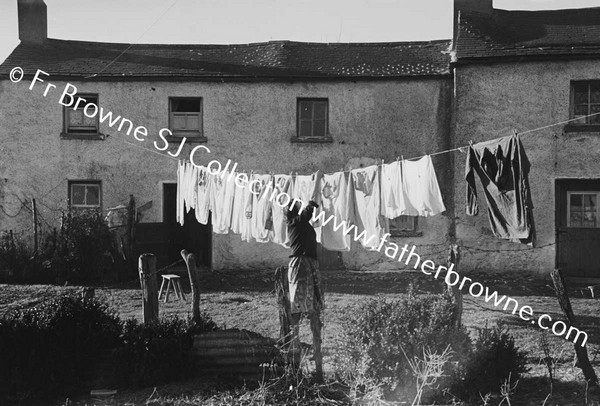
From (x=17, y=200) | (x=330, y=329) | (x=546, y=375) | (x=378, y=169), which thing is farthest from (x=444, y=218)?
(x=17, y=200)

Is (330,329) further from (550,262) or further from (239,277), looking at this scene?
(550,262)

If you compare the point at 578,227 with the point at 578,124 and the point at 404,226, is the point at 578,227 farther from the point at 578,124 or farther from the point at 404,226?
the point at 404,226

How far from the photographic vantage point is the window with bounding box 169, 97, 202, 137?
18.9 m

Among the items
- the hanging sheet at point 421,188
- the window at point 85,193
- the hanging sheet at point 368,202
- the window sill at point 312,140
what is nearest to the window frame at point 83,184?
the window at point 85,193

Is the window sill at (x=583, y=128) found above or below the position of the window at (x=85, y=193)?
above

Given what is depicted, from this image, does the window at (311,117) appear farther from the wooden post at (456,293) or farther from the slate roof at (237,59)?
the wooden post at (456,293)

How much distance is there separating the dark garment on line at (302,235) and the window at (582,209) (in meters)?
10.7

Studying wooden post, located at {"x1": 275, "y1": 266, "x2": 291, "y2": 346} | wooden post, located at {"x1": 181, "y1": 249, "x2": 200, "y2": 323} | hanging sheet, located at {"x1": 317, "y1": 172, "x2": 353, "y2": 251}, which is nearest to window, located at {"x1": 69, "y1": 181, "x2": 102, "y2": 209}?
hanging sheet, located at {"x1": 317, "y1": 172, "x2": 353, "y2": 251}

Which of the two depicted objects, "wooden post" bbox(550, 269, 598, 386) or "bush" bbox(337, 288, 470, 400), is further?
"wooden post" bbox(550, 269, 598, 386)

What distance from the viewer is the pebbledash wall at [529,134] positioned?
16.9m

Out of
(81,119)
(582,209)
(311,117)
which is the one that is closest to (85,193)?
(81,119)

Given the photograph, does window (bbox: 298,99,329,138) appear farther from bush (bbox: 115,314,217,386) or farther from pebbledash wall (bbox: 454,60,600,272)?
bush (bbox: 115,314,217,386)

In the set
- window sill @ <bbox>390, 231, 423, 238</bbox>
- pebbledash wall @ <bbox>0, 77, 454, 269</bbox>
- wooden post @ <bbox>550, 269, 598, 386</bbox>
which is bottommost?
wooden post @ <bbox>550, 269, 598, 386</bbox>

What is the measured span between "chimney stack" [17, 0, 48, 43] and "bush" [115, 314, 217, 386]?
14.3 m
